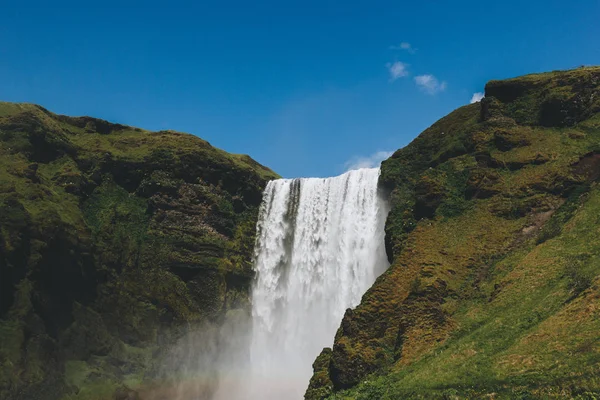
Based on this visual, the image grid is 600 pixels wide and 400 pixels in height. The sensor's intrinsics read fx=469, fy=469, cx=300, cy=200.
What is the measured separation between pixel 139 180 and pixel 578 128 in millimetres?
47380

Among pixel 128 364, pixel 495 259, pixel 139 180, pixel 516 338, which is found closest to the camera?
pixel 516 338

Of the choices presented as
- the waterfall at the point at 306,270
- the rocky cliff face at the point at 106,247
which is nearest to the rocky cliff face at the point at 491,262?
the waterfall at the point at 306,270

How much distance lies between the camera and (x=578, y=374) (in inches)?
521

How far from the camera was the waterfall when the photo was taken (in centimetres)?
4603

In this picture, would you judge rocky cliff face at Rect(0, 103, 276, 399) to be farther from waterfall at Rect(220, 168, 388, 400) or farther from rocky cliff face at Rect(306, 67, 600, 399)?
rocky cliff face at Rect(306, 67, 600, 399)

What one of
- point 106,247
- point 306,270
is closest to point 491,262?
point 306,270

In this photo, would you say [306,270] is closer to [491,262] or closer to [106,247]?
[106,247]

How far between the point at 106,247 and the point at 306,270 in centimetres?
2221

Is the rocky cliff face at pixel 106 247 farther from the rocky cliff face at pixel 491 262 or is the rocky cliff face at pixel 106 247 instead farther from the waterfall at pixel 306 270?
the rocky cliff face at pixel 491 262

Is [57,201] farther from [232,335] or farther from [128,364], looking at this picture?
[232,335]

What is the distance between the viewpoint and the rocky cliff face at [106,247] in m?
41.2

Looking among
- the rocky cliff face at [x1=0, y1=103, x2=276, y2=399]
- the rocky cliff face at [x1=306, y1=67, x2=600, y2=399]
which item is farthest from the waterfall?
the rocky cliff face at [x1=306, y1=67, x2=600, y2=399]

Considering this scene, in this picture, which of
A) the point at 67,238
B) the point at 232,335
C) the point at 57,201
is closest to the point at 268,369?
the point at 232,335

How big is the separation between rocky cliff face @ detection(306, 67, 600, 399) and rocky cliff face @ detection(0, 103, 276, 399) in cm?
2333
